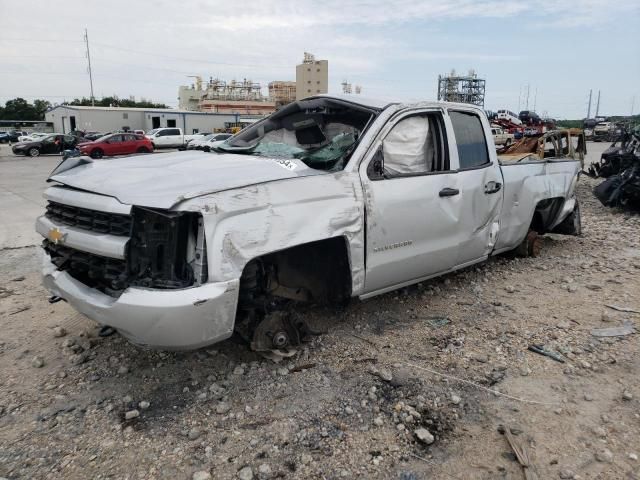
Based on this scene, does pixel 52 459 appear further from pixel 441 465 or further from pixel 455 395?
pixel 455 395

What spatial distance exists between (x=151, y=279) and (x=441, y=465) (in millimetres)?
1767

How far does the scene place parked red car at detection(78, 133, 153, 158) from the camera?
27.3 metres

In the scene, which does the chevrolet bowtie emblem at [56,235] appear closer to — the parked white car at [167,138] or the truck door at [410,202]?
the truck door at [410,202]

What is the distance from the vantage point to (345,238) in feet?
10.7

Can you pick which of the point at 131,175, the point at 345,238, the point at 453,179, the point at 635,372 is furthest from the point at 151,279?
the point at 635,372

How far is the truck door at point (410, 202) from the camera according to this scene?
3.45m

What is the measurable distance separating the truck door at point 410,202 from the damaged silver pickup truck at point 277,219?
0.5 inches

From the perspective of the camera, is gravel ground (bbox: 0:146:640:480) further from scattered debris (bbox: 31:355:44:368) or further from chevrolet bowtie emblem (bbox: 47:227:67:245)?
chevrolet bowtie emblem (bbox: 47:227:67:245)

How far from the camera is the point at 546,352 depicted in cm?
353

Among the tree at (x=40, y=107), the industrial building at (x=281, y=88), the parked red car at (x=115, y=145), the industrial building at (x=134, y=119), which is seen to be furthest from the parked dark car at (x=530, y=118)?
the tree at (x=40, y=107)

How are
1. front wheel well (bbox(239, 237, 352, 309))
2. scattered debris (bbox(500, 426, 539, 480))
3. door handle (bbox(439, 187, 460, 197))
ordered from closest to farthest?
scattered debris (bbox(500, 426, 539, 480)), front wheel well (bbox(239, 237, 352, 309)), door handle (bbox(439, 187, 460, 197))

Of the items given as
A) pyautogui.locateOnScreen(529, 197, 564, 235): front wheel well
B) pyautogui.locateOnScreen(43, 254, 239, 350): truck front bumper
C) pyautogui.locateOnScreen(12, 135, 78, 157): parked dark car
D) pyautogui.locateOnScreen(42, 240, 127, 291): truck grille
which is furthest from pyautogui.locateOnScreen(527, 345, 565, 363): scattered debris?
pyautogui.locateOnScreen(12, 135, 78, 157): parked dark car

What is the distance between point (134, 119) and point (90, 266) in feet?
187

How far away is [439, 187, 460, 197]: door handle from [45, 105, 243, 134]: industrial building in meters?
53.2
